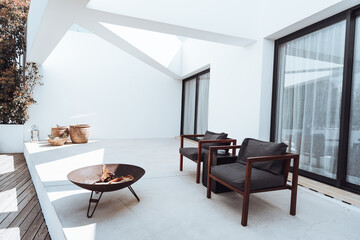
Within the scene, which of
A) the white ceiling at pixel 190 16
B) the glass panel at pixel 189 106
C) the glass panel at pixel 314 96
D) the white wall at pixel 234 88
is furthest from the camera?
the glass panel at pixel 189 106

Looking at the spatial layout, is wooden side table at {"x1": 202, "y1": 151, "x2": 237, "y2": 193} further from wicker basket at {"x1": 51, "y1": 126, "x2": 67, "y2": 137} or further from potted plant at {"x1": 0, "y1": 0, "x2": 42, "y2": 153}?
potted plant at {"x1": 0, "y1": 0, "x2": 42, "y2": 153}

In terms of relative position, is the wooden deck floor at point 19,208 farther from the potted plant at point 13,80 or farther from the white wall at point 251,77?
the white wall at point 251,77

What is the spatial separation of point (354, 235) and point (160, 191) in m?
1.86

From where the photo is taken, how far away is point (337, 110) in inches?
107

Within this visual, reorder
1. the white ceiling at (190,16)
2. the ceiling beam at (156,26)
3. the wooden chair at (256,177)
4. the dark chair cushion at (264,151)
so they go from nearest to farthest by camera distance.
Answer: the wooden chair at (256,177), the dark chair cushion at (264,151), the white ceiling at (190,16), the ceiling beam at (156,26)

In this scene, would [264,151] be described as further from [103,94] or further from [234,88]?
[103,94]

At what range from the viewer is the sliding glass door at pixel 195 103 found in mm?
6242

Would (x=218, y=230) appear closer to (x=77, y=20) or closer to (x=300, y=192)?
(x=300, y=192)

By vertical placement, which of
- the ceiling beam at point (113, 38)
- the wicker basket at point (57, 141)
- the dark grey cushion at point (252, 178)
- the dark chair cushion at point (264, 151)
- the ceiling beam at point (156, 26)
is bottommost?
the wicker basket at point (57, 141)

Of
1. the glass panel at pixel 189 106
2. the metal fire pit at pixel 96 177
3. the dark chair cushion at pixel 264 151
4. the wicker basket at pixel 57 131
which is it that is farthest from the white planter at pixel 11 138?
the dark chair cushion at pixel 264 151

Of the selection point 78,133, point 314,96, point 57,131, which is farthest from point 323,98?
point 57,131

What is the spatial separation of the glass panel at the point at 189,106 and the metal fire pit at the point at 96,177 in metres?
4.69

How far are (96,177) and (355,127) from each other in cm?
303

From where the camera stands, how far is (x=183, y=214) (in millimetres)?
2018
